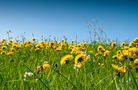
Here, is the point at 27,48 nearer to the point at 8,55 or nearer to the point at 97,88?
the point at 8,55

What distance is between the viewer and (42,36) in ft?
33.9

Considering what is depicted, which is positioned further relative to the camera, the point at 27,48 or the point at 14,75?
the point at 27,48

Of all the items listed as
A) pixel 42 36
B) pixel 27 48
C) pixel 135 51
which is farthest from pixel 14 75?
pixel 42 36

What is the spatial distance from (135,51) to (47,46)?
459cm

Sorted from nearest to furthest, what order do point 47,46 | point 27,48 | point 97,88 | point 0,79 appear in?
point 97,88 → point 0,79 → point 47,46 → point 27,48

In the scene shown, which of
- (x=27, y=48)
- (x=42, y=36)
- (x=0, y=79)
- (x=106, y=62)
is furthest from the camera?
(x=42, y=36)

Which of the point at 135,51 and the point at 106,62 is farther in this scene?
the point at 106,62

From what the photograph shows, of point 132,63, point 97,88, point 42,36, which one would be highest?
point 42,36

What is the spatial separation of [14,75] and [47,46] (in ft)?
11.7

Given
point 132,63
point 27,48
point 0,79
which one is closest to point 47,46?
point 27,48

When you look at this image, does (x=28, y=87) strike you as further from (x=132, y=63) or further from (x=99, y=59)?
(x=99, y=59)

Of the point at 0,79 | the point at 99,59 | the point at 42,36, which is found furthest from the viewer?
the point at 42,36

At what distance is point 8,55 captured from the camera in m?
6.07

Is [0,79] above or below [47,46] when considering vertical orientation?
below
